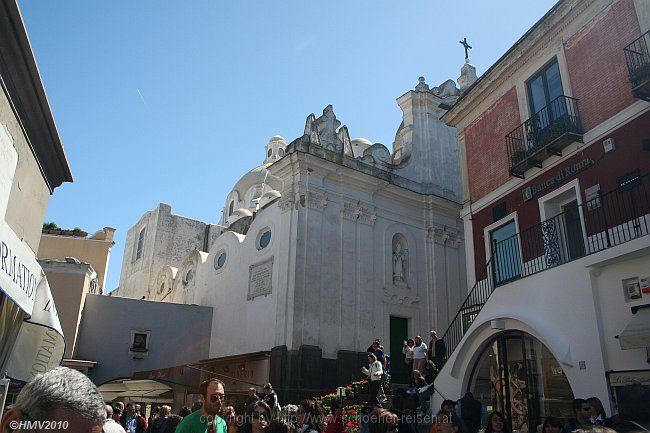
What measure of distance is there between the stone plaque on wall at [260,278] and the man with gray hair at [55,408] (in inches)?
778

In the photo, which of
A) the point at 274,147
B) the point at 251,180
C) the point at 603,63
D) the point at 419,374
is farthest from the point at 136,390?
the point at 274,147

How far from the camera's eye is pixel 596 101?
12508mm

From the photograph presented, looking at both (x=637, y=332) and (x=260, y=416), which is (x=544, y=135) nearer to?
(x=637, y=332)

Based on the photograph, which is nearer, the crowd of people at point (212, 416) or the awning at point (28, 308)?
the crowd of people at point (212, 416)

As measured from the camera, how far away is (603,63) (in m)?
12.5

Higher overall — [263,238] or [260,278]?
[263,238]

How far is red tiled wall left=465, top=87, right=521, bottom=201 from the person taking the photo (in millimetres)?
15367

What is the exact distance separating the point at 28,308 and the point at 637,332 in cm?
910

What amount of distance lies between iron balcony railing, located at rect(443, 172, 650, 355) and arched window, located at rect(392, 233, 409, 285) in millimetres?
7937

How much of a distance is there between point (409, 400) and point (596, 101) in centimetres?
847

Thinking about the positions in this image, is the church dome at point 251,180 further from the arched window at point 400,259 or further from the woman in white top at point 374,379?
the woman in white top at point 374,379

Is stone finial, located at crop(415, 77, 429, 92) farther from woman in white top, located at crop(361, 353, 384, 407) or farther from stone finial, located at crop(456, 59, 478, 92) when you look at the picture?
woman in white top, located at crop(361, 353, 384, 407)

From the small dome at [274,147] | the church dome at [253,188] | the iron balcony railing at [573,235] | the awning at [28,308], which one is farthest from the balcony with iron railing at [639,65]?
the small dome at [274,147]

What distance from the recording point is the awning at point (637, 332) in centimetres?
868
